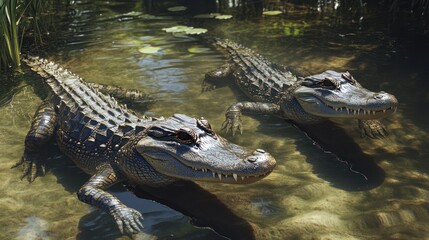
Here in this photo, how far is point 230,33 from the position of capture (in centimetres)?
927

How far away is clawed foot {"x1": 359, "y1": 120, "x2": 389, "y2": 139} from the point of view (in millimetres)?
5090

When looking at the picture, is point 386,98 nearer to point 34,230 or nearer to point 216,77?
point 216,77

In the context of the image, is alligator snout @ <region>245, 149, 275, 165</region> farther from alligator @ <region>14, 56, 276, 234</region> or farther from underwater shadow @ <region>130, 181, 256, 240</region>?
underwater shadow @ <region>130, 181, 256, 240</region>

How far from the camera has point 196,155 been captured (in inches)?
142

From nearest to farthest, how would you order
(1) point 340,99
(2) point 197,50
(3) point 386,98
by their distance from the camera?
1. (3) point 386,98
2. (1) point 340,99
3. (2) point 197,50

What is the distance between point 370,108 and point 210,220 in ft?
6.42

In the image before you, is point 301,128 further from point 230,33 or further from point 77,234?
point 230,33

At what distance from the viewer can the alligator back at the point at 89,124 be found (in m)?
4.29

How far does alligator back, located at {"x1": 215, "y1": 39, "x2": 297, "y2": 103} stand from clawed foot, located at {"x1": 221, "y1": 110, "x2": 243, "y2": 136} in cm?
71

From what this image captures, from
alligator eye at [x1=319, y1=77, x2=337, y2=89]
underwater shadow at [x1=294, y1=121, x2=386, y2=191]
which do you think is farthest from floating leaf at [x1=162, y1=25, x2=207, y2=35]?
alligator eye at [x1=319, y1=77, x2=337, y2=89]

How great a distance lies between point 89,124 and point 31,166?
76 centimetres

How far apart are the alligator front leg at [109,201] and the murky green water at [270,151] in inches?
4.1

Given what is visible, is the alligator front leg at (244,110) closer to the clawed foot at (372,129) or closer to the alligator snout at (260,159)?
the clawed foot at (372,129)

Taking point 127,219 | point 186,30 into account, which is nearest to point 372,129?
point 127,219
